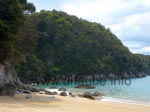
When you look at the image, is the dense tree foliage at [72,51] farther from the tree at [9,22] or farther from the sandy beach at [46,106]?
the sandy beach at [46,106]

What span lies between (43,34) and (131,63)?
157ft

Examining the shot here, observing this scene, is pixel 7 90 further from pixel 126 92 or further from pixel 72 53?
pixel 72 53

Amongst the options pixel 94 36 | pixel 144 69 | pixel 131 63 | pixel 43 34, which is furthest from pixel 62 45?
pixel 144 69

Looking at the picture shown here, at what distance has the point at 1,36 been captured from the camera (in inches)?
1045

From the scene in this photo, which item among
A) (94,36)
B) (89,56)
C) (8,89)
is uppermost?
(94,36)

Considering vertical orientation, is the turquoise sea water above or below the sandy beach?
above

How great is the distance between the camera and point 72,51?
11256 centimetres

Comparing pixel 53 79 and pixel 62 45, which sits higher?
pixel 62 45

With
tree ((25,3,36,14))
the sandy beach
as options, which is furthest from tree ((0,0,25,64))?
tree ((25,3,36,14))

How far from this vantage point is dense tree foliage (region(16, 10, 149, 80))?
102 m

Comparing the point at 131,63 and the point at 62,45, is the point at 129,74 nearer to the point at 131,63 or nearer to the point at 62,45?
the point at 131,63

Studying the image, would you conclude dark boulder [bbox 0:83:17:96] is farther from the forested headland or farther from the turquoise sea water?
the forested headland

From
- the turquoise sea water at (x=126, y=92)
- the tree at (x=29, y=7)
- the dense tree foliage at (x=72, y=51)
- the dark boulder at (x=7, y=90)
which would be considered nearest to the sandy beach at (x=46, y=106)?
the dark boulder at (x=7, y=90)

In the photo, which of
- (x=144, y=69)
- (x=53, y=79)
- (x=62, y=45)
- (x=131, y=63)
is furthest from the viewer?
(x=144, y=69)
